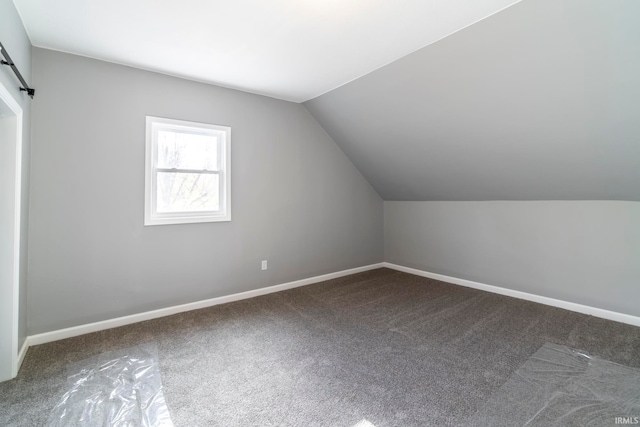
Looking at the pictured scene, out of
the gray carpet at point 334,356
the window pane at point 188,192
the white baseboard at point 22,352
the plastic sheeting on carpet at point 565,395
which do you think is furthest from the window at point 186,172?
the plastic sheeting on carpet at point 565,395

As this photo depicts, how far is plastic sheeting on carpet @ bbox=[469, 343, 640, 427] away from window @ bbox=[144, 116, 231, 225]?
3.02 m

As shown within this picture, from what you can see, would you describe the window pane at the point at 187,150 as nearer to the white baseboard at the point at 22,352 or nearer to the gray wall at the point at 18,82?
the gray wall at the point at 18,82

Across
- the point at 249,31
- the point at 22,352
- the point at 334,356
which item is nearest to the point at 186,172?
the point at 249,31

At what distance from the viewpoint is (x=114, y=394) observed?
6.01 ft

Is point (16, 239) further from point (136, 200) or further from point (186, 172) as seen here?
point (186, 172)

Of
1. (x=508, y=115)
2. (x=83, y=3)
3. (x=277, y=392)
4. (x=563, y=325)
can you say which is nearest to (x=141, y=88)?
(x=83, y=3)

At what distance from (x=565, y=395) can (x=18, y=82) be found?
4271 mm

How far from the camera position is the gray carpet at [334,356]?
1.71m

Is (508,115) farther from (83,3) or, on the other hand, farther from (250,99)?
(83,3)

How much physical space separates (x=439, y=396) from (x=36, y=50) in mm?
4131

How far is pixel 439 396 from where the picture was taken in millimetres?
1824

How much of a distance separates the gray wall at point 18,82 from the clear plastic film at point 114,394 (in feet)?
2.32

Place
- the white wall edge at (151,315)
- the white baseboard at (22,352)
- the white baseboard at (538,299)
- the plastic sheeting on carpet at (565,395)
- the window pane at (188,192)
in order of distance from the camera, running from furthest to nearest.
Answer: the window pane at (188,192) → the white baseboard at (538,299) → the white wall edge at (151,315) → the white baseboard at (22,352) → the plastic sheeting on carpet at (565,395)

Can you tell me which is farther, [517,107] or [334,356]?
[517,107]
